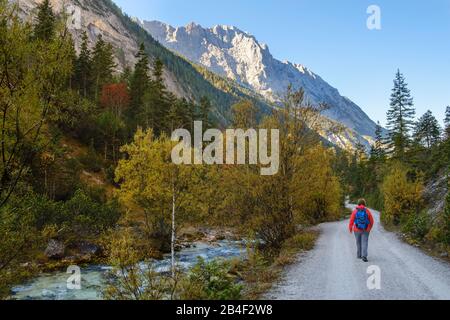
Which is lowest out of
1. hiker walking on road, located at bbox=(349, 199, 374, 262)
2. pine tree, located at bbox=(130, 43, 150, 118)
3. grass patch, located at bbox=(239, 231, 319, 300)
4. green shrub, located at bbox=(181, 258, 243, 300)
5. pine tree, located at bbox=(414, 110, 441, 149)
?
grass patch, located at bbox=(239, 231, 319, 300)

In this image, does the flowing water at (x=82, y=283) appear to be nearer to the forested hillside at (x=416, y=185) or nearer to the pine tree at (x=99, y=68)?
the forested hillside at (x=416, y=185)

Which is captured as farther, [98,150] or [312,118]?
[98,150]

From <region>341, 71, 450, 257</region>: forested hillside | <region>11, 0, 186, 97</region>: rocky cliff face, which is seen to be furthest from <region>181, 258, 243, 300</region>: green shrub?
<region>11, 0, 186, 97</region>: rocky cliff face

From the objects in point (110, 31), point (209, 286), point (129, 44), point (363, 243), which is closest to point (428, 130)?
point (363, 243)

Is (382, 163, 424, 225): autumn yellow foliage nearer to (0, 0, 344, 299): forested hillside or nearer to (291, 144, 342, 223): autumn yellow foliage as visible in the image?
(291, 144, 342, 223): autumn yellow foliage

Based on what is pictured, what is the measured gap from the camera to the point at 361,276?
1045cm

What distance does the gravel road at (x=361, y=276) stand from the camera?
8750mm

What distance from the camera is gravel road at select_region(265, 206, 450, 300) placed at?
8750 millimetres

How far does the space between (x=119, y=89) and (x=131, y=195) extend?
98.7 feet

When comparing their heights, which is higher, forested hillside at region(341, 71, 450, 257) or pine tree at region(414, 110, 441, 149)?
pine tree at region(414, 110, 441, 149)

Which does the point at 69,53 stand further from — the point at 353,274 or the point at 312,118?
the point at 312,118

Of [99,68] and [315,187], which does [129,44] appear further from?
[315,187]

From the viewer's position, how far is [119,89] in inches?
1981
